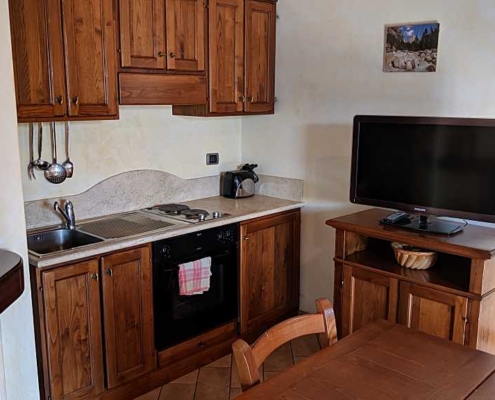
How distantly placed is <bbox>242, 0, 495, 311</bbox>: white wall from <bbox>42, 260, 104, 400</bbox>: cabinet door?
5.30 ft

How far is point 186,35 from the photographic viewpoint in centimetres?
308

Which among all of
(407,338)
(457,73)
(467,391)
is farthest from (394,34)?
(467,391)

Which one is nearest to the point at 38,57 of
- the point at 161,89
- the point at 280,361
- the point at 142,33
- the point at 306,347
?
the point at 142,33

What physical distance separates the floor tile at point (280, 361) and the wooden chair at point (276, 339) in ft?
4.71

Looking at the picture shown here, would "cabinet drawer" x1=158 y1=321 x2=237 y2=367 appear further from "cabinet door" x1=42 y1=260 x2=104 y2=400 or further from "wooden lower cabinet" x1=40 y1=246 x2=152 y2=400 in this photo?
"cabinet door" x1=42 y1=260 x2=104 y2=400

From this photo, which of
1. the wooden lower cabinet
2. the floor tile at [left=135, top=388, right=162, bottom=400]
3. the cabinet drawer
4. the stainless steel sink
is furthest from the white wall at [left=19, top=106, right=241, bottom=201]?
the floor tile at [left=135, top=388, right=162, bottom=400]

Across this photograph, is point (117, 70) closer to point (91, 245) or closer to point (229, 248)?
point (91, 245)

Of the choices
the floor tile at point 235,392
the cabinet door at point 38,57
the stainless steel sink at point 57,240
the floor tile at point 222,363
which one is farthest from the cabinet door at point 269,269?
the cabinet door at point 38,57

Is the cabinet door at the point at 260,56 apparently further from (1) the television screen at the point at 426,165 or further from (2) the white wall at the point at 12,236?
(2) the white wall at the point at 12,236

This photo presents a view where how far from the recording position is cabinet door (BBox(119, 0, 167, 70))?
2791mm

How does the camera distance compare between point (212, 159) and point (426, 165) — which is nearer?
point (426, 165)

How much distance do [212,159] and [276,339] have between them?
2.28m

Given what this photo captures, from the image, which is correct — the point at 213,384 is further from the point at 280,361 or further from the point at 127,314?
the point at 127,314

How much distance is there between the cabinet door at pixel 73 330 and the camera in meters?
2.46
